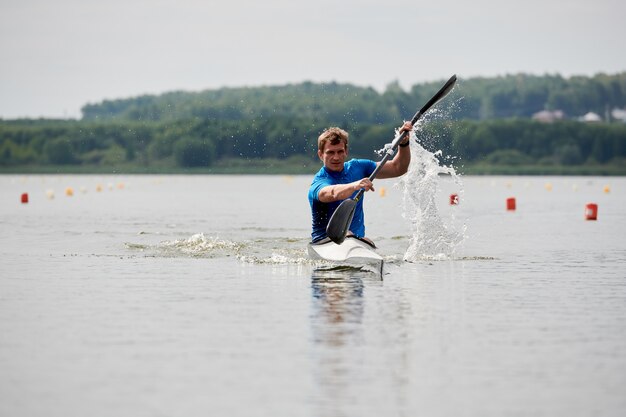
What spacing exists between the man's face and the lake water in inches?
66.7

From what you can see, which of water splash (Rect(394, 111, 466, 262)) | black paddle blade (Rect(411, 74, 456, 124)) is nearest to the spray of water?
water splash (Rect(394, 111, 466, 262))

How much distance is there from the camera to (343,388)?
35.7 feet

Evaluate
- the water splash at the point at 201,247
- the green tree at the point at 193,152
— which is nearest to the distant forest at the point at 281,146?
the green tree at the point at 193,152

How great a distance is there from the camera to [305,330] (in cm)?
1404

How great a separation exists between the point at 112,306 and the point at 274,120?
146518 millimetres

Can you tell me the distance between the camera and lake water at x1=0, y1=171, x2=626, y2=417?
10562 mm

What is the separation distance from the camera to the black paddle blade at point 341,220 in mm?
19469

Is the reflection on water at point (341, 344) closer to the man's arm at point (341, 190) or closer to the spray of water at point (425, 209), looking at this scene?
the man's arm at point (341, 190)

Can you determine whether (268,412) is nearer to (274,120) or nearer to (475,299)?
(475,299)

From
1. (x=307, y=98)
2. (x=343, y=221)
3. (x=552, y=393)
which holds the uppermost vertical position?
(x=307, y=98)

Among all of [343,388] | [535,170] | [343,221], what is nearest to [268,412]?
[343,388]

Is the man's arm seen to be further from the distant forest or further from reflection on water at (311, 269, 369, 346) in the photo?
the distant forest

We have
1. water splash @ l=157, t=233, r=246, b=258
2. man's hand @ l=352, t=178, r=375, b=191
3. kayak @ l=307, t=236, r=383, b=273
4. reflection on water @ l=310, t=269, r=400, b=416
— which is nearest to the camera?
reflection on water @ l=310, t=269, r=400, b=416

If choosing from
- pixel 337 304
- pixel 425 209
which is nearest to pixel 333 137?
pixel 337 304
